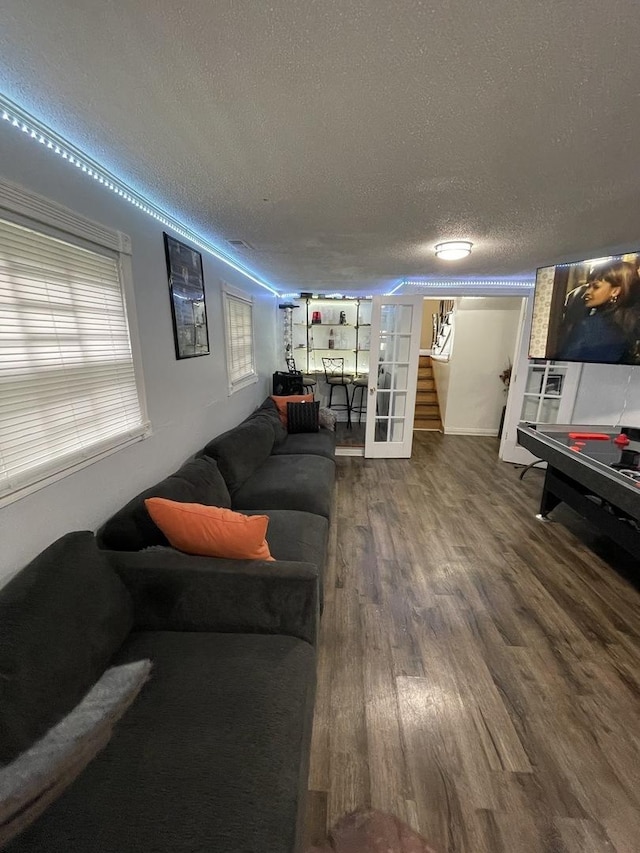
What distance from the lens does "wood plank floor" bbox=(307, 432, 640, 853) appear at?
110 centimetres

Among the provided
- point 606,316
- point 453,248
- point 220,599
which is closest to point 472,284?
point 606,316

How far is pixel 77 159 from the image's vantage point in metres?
1.34

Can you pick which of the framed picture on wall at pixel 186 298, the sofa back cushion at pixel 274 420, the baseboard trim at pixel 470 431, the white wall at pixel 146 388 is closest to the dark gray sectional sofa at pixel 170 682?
the white wall at pixel 146 388

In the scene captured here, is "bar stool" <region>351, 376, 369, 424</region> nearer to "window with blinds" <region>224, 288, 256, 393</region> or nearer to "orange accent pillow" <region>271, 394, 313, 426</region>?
"orange accent pillow" <region>271, 394, 313, 426</region>

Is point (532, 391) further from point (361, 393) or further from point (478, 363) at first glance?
point (361, 393)

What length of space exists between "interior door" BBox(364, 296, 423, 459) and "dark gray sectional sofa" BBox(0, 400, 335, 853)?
115 inches

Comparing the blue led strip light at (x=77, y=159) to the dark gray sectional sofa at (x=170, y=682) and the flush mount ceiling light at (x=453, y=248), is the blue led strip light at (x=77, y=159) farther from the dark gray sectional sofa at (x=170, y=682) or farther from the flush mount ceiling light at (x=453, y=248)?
the flush mount ceiling light at (x=453, y=248)

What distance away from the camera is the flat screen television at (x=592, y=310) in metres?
2.57

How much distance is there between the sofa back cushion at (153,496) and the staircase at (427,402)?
469 centimetres

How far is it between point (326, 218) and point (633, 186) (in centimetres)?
153

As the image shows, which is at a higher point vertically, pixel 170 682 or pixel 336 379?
pixel 336 379

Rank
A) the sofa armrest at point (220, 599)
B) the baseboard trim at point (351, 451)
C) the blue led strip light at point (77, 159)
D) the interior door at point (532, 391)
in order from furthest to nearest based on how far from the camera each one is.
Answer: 1. the baseboard trim at point (351, 451)
2. the interior door at point (532, 391)
3. the sofa armrest at point (220, 599)
4. the blue led strip light at point (77, 159)

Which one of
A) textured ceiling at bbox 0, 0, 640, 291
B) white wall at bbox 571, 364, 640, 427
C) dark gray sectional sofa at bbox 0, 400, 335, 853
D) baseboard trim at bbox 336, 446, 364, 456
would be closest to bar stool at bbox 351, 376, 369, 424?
baseboard trim at bbox 336, 446, 364, 456

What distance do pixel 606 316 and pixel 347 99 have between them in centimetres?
287
